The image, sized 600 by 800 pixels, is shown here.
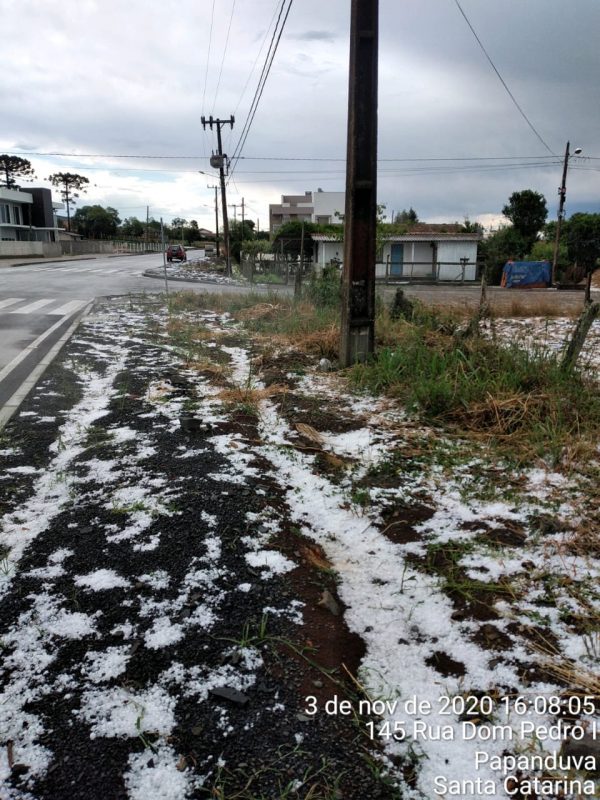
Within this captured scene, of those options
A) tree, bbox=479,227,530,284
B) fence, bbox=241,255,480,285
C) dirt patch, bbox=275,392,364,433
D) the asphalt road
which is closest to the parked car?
fence, bbox=241,255,480,285

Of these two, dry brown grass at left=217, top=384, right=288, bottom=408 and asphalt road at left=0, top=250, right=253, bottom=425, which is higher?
asphalt road at left=0, top=250, right=253, bottom=425

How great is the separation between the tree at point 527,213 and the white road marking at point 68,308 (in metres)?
44.9

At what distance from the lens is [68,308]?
15.3m

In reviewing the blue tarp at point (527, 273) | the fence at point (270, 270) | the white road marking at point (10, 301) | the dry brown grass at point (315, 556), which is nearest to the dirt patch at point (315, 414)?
the dry brown grass at point (315, 556)

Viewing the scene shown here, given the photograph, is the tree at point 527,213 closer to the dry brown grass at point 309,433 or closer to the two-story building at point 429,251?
the two-story building at point 429,251

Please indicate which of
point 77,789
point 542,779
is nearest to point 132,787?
point 77,789

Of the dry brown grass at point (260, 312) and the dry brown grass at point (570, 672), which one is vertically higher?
the dry brown grass at point (260, 312)

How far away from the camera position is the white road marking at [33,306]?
14.3 m

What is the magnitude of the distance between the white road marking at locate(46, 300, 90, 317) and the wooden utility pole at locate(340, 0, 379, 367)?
362 inches

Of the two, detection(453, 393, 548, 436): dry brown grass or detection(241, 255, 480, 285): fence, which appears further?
detection(241, 255, 480, 285): fence

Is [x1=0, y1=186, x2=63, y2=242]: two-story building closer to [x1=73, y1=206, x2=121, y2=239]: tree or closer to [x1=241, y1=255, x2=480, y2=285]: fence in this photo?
[x1=73, y1=206, x2=121, y2=239]: tree

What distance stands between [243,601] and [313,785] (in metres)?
1.04

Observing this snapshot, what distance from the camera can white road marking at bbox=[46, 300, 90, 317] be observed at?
46.5 ft

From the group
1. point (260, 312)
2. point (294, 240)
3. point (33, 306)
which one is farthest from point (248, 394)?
point (294, 240)
